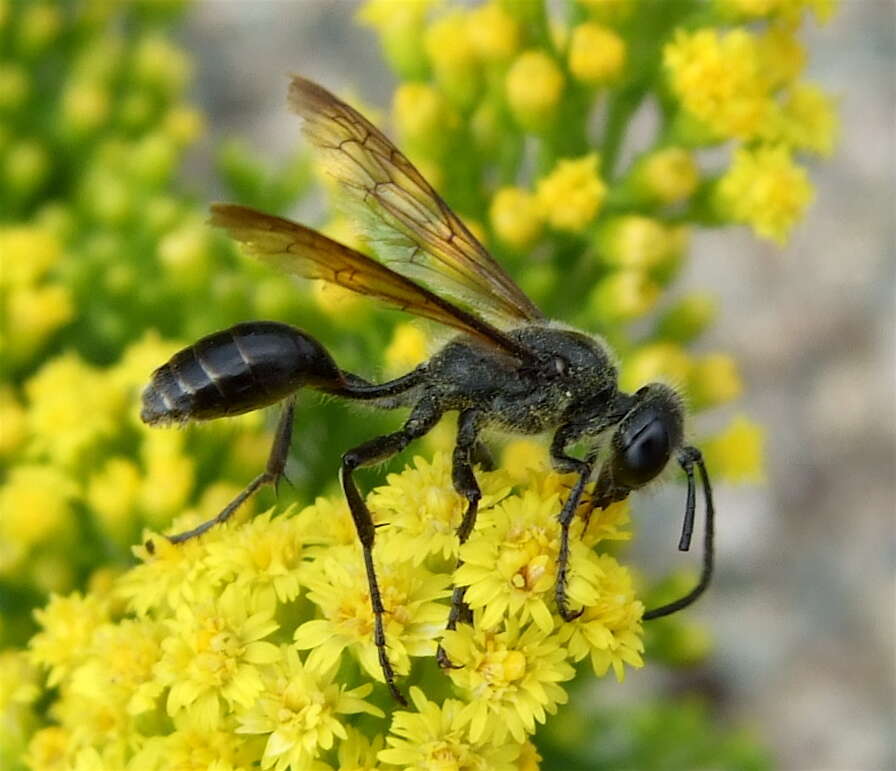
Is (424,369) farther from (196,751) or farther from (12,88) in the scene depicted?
(12,88)

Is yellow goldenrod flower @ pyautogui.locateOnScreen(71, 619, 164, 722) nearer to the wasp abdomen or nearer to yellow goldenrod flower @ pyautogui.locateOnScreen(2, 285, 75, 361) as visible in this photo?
the wasp abdomen

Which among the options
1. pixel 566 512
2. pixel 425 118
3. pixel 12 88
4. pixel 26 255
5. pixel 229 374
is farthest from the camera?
pixel 12 88

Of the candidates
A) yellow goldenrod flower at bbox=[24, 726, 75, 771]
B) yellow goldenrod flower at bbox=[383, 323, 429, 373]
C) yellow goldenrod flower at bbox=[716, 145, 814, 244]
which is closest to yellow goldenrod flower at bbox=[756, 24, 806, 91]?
yellow goldenrod flower at bbox=[716, 145, 814, 244]

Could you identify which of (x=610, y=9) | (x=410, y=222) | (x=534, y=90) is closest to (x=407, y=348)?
(x=410, y=222)

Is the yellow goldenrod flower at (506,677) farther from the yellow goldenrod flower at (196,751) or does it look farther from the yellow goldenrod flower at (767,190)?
the yellow goldenrod flower at (767,190)

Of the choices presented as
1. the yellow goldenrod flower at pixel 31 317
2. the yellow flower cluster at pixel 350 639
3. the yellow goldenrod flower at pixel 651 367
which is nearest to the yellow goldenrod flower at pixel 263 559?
the yellow flower cluster at pixel 350 639
